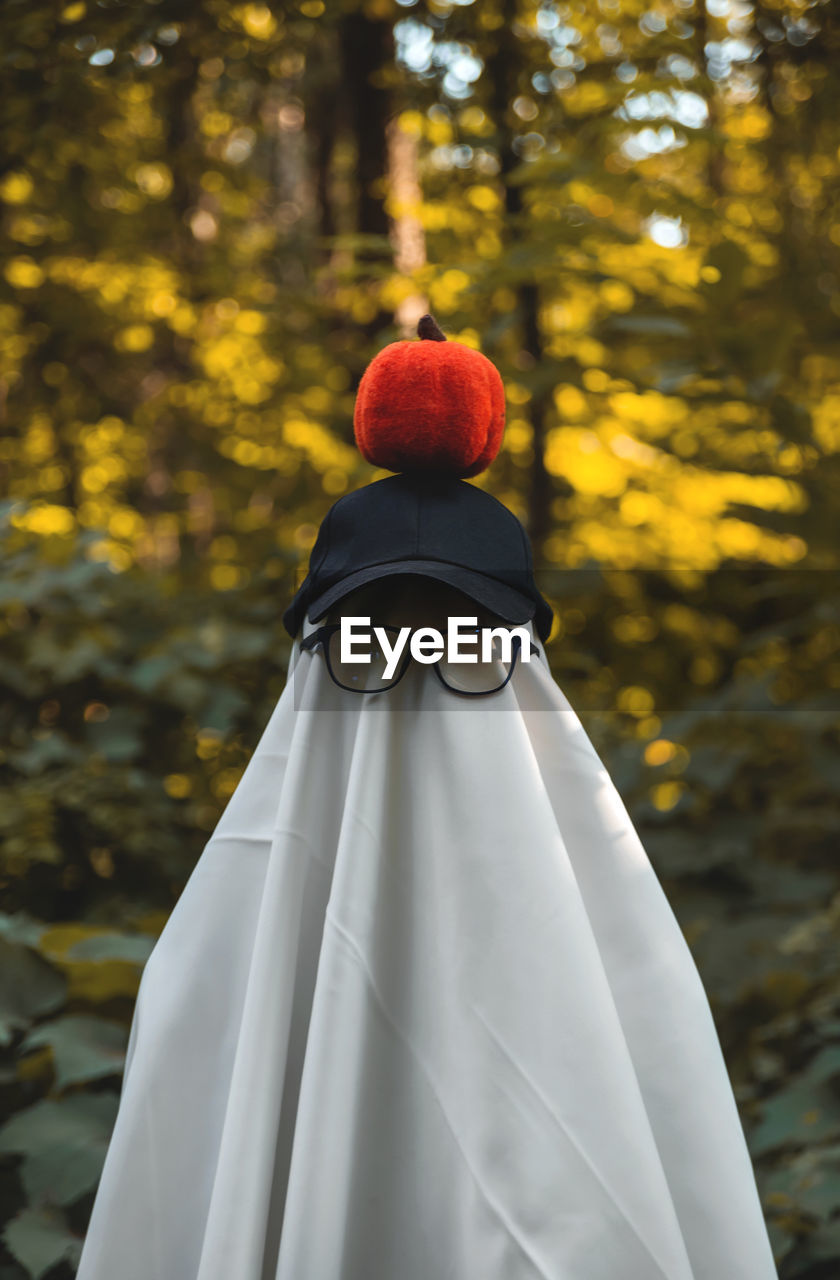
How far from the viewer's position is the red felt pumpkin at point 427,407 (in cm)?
121

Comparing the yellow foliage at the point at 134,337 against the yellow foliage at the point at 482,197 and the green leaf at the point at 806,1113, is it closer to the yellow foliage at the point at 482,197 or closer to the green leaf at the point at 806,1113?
the yellow foliage at the point at 482,197

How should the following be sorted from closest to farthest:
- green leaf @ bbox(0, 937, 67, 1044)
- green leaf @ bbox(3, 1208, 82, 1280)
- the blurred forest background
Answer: green leaf @ bbox(3, 1208, 82, 1280) → green leaf @ bbox(0, 937, 67, 1044) → the blurred forest background

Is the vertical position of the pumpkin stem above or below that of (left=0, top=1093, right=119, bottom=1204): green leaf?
above

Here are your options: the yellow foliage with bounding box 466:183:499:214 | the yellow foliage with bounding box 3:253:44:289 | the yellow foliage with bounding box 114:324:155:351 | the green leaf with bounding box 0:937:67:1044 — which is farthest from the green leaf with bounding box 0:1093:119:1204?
the yellow foliage with bounding box 114:324:155:351

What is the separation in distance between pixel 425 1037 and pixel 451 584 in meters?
0.53

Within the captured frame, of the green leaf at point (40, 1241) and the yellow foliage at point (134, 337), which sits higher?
the yellow foliage at point (134, 337)

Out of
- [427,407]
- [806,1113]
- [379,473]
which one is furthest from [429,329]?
[379,473]

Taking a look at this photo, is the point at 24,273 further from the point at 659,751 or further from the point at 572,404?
the point at 659,751

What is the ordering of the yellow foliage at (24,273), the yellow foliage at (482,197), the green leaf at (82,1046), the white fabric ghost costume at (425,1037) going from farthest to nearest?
1. the yellow foliage at (482,197)
2. the yellow foliage at (24,273)
3. the green leaf at (82,1046)
4. the white fabric ghost costume at (425,1037)

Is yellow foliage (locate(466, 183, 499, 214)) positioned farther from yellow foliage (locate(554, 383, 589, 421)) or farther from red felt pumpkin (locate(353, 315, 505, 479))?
red felt pumpkin (locate(353, 315, 505, 479))

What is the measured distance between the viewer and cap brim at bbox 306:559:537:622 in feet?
3.72

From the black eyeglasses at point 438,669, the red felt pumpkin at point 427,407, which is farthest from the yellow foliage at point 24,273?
the black eyeglasses at point 438,669

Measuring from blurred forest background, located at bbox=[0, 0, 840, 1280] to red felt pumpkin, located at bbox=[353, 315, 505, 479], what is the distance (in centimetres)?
126

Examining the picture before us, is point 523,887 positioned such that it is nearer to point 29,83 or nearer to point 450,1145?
point 450,1145
